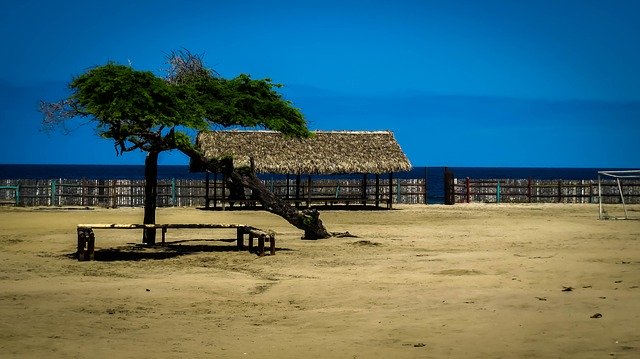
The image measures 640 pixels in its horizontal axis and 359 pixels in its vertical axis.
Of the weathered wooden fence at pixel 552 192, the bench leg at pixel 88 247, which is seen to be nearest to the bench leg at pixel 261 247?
the bench leg at pixel 88 247

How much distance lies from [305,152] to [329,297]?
2391 cm

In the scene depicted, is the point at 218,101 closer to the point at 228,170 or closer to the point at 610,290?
the point at 228,170

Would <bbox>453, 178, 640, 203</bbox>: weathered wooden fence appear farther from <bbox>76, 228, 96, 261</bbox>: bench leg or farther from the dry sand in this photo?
<bbox>76, 228, 96, 261</bbox>: bench leg

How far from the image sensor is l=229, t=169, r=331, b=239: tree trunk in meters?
19.8

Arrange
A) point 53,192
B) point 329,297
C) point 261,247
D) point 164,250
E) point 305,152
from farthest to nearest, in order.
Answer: point 53,192 → point 305,152 → point 164,250 → point 261,247 → point 329,297

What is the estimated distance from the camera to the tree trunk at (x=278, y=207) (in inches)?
778

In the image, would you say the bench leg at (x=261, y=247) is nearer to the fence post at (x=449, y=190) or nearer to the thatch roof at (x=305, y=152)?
the thatch roof at (x=305, y=152)

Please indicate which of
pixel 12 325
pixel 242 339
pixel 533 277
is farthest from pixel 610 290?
pixel 12 325

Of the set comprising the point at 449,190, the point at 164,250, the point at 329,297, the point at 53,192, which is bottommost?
the point at 329,297

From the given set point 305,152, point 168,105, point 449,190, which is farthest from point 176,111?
point 449,190

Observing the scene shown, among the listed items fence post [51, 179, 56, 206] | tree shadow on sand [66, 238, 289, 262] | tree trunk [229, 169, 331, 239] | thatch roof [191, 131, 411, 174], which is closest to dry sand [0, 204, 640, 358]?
tree shadow on sand [66, 238, 289, 262]

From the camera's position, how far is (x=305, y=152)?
115 ft

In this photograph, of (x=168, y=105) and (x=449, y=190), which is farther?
(x=449, y=190)

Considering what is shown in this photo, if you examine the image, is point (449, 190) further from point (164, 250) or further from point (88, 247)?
point (88, 247)
